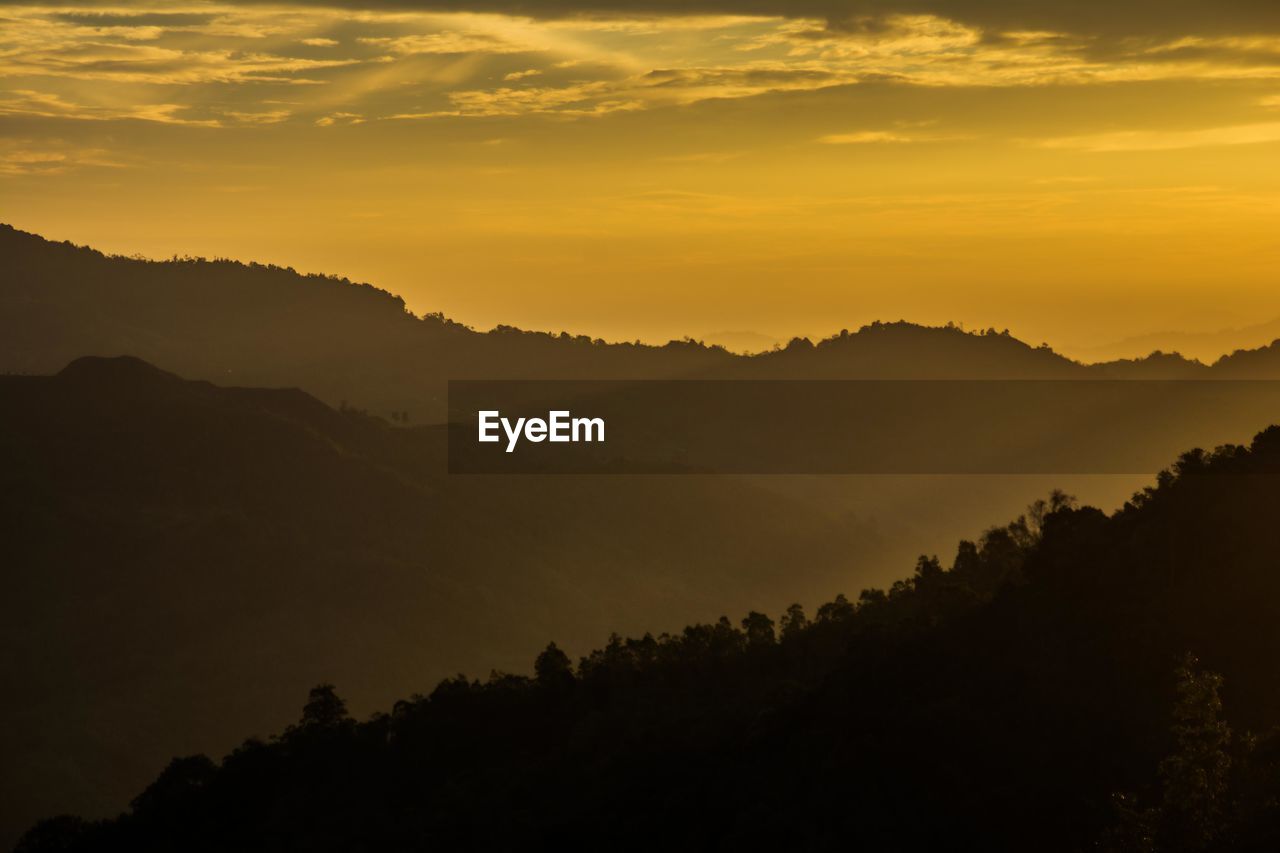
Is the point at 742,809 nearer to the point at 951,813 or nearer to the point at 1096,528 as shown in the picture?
the point at 951,813

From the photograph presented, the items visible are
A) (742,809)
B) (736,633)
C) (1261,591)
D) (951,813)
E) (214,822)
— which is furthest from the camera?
(736,633)

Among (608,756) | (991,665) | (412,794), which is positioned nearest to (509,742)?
(412,794)

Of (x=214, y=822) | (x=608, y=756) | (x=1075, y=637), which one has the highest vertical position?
(x=1075, y=637)

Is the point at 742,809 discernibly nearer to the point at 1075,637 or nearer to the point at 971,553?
the point at 1075,637

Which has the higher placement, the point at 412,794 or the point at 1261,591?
the point at 1261,591

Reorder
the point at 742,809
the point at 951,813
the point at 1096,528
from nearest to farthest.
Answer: the point at 951,813, the point at 742,809, the point at 1096,528

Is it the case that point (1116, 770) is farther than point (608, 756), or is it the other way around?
point (608, 756)
